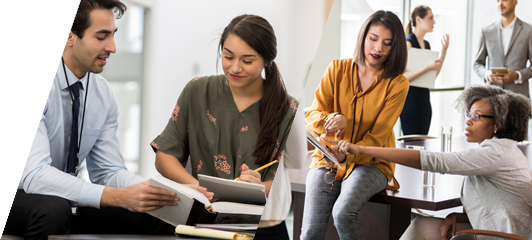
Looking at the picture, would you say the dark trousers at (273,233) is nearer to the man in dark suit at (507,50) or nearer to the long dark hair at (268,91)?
the long dark hair at (268,91)

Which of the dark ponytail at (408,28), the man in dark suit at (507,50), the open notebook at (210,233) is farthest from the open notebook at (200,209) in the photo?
the man in dark suit at (507,50)

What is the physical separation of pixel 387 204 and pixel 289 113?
0.41 meters

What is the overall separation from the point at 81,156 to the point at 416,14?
45cm

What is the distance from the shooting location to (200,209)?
0.21 metres

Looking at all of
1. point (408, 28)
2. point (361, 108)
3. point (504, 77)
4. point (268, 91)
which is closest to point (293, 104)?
point (268, 91)

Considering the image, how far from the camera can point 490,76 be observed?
0.58 m

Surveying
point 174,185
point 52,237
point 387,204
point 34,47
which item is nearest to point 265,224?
point 174,185

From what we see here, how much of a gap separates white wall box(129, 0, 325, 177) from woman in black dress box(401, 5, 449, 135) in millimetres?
333

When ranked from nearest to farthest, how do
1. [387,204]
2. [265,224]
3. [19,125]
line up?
[265,224]
[19,125]
[387,204]

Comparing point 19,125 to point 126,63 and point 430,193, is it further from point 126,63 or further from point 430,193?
point 430,193

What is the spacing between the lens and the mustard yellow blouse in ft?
1.15

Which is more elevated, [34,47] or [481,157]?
[34,47]

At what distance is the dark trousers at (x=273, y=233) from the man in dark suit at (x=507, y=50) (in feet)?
1.67

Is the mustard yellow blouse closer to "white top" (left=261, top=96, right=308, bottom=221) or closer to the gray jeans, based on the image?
the gray jeans
